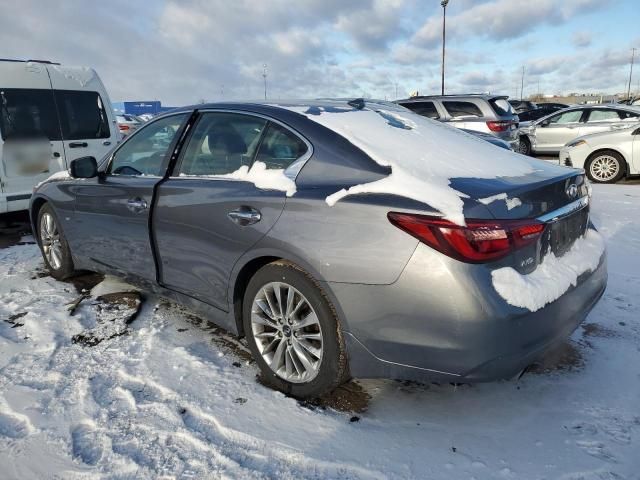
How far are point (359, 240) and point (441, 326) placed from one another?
0.51 meters

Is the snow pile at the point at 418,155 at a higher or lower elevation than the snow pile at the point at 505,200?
higher

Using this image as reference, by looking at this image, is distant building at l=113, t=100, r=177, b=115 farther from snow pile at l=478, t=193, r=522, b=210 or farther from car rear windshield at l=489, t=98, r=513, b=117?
snow pile at l=478, t=193, r=522, b=210

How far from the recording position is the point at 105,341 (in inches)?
132

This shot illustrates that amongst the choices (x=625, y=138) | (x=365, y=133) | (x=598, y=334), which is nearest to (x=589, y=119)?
(x=625, y=138)

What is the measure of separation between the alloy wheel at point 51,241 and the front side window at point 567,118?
12.4m

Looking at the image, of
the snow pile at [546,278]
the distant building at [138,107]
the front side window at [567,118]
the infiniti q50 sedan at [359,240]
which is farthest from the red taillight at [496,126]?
the distant building at [138,107]

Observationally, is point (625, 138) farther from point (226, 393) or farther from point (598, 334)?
point (226, 393)

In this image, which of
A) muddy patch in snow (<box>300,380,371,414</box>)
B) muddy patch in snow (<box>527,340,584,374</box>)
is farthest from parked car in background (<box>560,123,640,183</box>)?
muddy patch in snow (<box>300,380,371,414</box>)

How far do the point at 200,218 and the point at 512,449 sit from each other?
2023 millimetres

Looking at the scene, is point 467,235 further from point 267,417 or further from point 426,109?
point 426,109

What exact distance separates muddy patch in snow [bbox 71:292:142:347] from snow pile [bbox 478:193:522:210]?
8.41 ft

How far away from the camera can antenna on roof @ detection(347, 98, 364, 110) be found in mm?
3191

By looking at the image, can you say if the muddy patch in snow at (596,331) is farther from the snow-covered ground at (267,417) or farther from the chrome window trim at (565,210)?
the chrome window trim at (565,210)

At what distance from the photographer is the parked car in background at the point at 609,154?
31.0 feet
